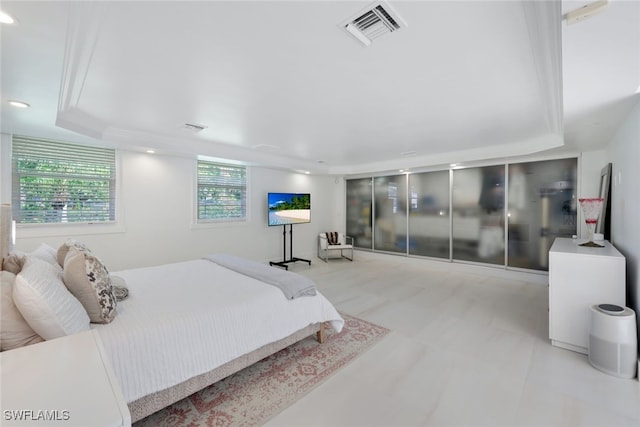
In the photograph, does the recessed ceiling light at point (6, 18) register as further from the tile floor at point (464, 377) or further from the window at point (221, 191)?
the window at point (221, 191)

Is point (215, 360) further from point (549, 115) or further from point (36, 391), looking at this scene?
point (549, 115)

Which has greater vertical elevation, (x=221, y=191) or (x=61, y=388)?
(x=221, y=191)

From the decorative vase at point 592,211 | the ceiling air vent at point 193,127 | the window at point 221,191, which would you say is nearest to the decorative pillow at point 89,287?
the ceiling air vent at point 193,127

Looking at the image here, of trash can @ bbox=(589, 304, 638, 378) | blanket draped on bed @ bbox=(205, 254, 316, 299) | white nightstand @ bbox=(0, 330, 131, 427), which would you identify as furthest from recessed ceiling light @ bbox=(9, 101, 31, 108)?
trash can @ bbox=(589, 304, 638, 378)

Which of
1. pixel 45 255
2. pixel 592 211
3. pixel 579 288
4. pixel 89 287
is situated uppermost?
pixel 592 211

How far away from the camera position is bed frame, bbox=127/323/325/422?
1624mm

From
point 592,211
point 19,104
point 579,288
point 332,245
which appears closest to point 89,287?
point 19,104

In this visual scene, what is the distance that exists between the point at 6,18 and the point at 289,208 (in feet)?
16.2

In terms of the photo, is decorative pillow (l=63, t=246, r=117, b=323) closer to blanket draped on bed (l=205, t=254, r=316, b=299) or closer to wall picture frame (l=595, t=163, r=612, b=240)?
blanket draped on bed (l=205, t=254, r=316, b=299)

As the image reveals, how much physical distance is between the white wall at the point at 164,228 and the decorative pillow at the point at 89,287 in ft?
9.03

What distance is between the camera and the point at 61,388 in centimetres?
91

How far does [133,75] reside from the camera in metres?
2.22

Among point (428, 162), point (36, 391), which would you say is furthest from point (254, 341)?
point (428, 162)

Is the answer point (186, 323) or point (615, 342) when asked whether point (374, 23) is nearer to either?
point (186, 323)
